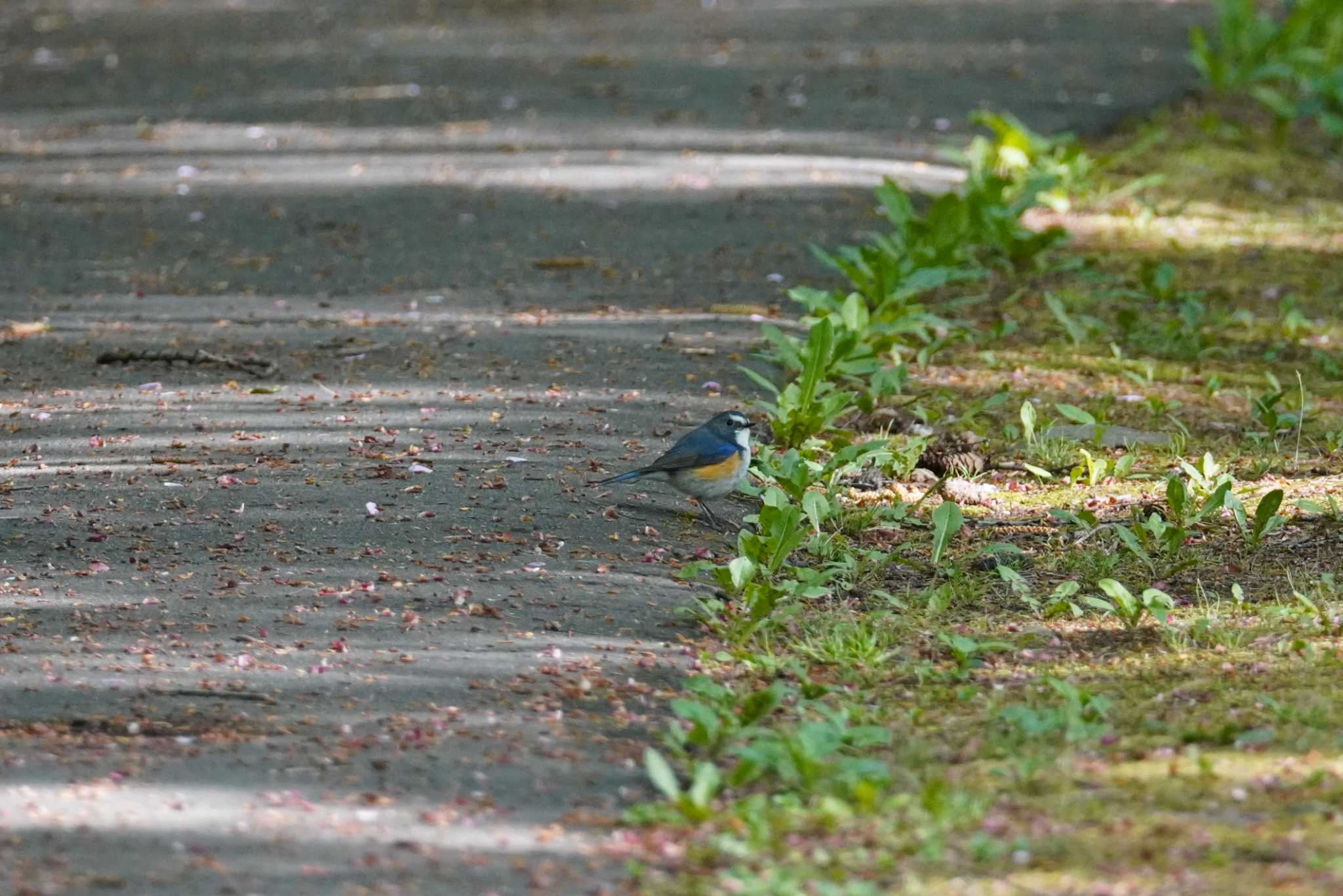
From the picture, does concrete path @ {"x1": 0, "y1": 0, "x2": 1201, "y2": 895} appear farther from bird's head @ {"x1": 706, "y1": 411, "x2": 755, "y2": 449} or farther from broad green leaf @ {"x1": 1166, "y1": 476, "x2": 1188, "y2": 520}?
broad green leaf @ {"x1": 1166, "y1": 476, "x2": 1188, "y2": 520}

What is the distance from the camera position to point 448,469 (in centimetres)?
517

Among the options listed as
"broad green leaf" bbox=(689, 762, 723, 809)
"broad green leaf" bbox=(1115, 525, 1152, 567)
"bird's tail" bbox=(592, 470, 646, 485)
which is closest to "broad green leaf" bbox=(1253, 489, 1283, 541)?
"broad green leaf" bbox=(1115, 525, 1152, 567)

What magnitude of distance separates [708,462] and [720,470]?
0.16 feet

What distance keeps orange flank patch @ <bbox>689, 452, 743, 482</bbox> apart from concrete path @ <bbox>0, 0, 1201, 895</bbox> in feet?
0.61

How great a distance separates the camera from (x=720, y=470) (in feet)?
15.6

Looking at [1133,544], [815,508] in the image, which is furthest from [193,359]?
[1133,544]

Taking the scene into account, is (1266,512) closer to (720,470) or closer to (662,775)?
(720,470)

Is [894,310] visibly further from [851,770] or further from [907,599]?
[851,770]

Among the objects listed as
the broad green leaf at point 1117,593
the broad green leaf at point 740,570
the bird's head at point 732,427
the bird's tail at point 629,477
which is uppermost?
the bird's head at point 732,427

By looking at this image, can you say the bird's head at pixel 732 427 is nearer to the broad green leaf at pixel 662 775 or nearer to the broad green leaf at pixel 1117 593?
the broad green leaf at pixel 1117 593

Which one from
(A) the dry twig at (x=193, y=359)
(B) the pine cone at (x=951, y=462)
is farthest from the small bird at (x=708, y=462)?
(A) the dry twig at (x=193, y=359)

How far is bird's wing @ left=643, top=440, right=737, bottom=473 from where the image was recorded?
4.72 metres

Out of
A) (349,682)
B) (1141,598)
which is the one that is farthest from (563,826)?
(1141,598)

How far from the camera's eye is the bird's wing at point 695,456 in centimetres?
472
